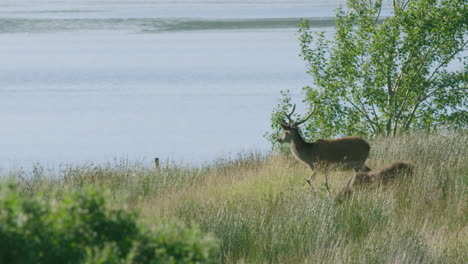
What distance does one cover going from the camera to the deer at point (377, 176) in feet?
34.2

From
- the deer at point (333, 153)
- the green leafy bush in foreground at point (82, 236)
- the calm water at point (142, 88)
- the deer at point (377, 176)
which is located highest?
the green leafy bush in foreground at point (82, 236)

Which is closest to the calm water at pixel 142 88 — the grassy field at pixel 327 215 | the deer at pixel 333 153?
the deer at pixel 333 153

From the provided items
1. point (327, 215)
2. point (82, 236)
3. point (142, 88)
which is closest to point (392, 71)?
point (327, 215)

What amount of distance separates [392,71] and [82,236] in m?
18.3

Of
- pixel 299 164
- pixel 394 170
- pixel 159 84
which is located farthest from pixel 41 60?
pixel 394 170

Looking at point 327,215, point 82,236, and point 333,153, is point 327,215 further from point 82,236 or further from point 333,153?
point 82,236

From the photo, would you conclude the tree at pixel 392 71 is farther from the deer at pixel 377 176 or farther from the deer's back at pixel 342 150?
the deer at pixel 377 176

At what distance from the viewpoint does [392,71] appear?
21266mm

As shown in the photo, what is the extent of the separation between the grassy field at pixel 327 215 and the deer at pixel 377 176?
0.14 meters

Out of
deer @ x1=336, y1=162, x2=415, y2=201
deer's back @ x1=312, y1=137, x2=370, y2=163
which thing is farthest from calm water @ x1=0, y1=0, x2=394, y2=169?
deer @ x1=336, y1=162, x2=415, y2=201

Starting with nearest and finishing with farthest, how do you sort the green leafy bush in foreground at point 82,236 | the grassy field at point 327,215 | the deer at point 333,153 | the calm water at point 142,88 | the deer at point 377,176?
1. the green leafy bush in foreground at point 82,236
2. the grassy field at point 327,215
3. the deer at point 377,176
4. the deer at point 333,153
5. the calm water at point 142,88

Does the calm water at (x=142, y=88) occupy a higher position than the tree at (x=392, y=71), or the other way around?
the tree at (x=392, y=71)

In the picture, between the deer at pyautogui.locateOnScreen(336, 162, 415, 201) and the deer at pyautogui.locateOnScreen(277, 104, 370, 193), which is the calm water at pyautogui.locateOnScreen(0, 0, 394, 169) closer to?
the deer at pyautogui.locateOnScreen(277, 104, 370, 193)

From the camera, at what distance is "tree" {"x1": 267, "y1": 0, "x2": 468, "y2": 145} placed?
67.8 ft
